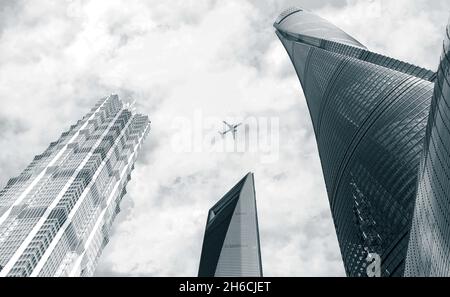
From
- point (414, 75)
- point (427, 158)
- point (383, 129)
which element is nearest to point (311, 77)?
point (414, 75)

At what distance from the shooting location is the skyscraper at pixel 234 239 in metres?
143

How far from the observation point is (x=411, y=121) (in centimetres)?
12488

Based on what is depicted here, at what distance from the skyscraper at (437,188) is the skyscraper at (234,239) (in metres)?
81.4

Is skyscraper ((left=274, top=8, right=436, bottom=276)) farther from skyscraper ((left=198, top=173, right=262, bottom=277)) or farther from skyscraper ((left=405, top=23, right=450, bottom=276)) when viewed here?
skyscraper ((left=405, top=23, right=450, bottom=276))

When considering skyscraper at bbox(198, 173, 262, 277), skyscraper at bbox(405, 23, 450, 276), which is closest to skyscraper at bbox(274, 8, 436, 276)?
skyscraper at bbox(198, 173, 262, 277)

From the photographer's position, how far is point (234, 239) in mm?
151000

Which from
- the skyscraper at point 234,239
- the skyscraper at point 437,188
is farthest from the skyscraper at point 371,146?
the skyscraper at point 437,188

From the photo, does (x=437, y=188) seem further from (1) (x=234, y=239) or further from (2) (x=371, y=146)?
(1) (x=234, y=239)

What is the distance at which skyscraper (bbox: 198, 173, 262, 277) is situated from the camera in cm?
14300

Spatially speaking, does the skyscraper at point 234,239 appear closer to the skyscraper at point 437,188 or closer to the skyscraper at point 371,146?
the skyscraper at point 371,146

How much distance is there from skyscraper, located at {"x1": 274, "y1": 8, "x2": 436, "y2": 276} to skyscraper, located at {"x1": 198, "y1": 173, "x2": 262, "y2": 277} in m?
29.3
